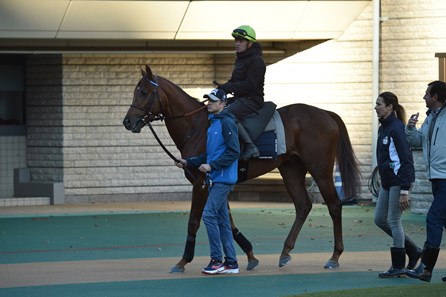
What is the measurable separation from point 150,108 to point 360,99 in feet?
34.4

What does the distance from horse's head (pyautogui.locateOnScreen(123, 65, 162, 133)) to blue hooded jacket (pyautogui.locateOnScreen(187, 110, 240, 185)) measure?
1046 mm

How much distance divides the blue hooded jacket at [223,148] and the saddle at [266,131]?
780mm

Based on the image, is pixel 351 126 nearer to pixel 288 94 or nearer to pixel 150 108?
pixel 288 94

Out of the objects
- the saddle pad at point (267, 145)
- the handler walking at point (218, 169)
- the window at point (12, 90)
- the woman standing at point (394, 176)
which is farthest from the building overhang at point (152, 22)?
the woman standing at point (394, 176)

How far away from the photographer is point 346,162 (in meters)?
15.0

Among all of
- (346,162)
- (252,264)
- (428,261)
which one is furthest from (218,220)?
(428,261)

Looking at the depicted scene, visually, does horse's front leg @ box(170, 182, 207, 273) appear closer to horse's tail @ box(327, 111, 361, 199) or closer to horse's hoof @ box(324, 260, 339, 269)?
horse's hoof @ box(324, 260, 339, 269)

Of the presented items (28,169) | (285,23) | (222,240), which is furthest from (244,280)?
(28,169)

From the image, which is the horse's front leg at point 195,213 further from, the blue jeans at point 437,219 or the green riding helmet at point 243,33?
the blue jeans at point 437,219

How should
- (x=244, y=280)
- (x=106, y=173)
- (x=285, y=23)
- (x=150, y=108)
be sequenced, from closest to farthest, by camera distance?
(x=244, y=280) < (x=150, y=108) < (x=285, y=23) < (x=106, y=173)

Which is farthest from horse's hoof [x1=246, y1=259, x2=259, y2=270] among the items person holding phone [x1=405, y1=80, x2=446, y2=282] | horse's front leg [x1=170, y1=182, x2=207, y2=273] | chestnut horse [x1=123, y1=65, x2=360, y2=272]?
person holding phone [x1=405, y1=80, x2=446, y2=282]

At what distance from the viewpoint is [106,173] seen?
2480 centimetres

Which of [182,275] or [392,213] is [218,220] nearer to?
[182,275]

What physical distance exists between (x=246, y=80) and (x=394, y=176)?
2.24 meters
